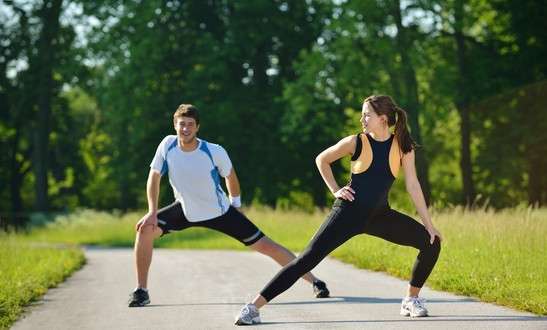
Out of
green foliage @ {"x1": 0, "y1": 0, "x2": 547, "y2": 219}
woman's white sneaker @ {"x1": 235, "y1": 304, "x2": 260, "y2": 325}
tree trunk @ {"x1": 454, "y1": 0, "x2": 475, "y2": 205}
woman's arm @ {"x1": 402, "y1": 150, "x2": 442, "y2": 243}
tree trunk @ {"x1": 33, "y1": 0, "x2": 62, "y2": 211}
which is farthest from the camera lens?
tree trunk @ {"x1": 33, "y1": 0, "x2": 62, "y2": 211}

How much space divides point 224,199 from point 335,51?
27.3m

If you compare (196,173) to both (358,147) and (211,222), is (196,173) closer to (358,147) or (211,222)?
(211,222)

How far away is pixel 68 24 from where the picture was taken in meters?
41.2

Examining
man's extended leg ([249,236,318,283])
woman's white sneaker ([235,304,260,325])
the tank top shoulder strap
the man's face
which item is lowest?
woman's white sneaker ([235,304,260,325])

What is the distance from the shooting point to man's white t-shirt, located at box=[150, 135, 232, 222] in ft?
30.5

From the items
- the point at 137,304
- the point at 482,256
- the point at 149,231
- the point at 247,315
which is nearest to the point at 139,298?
the point at 137,304

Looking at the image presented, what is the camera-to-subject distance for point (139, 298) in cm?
Result: 956

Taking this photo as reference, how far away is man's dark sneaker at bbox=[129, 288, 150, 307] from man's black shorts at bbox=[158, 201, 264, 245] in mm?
604

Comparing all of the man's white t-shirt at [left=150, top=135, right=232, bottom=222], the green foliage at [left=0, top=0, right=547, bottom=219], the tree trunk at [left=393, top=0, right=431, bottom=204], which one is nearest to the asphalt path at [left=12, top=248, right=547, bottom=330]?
the man's white t-shirt at [left=150, top=135, right=232, bottom=222]

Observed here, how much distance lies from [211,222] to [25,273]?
14.0 feet

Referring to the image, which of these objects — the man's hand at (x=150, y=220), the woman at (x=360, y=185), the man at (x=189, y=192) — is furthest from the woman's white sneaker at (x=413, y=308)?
the man's hand at (x=150, y=220)

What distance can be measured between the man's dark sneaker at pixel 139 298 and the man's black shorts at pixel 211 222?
0.60m

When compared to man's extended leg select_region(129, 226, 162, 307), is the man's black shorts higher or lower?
higher

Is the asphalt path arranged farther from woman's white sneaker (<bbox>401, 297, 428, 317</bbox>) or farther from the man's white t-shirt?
the man's white t-shirt
